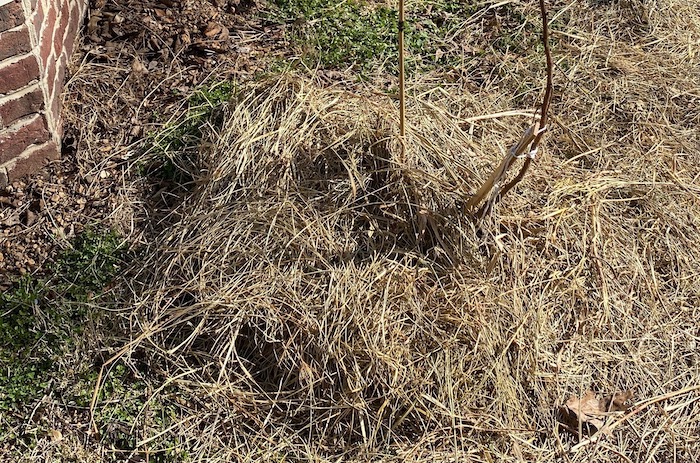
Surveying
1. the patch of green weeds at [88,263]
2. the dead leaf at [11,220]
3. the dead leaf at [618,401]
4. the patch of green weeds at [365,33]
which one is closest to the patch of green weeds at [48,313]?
the patch of green weeds at [88,263]

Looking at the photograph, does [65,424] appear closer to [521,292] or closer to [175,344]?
[175,344]

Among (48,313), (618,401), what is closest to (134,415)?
(48,313)

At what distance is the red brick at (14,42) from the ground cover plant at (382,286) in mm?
489

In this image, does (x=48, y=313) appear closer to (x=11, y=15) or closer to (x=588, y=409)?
(x=11, y=15)

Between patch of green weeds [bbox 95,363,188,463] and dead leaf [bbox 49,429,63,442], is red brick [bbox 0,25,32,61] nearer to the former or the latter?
patch of green weeds [bbox 95,363,188,463]

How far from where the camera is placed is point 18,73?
2.79 meters

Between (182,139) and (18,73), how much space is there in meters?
0.65

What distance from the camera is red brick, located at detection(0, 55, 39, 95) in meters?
2.76

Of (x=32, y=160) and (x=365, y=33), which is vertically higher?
(x=365, y=33)

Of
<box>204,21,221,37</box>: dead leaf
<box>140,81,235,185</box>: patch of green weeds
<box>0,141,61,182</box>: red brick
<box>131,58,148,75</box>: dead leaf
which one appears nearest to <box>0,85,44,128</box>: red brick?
<box>0,141,61,182</box>: red brick

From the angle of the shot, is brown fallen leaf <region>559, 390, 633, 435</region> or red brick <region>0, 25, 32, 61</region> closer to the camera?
brown fallen leaf <region>559, 390, 633, 435</region>

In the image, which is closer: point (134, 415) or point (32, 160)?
point (134, 415)

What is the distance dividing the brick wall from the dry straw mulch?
1.97 ft

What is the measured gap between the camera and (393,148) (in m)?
2.82
